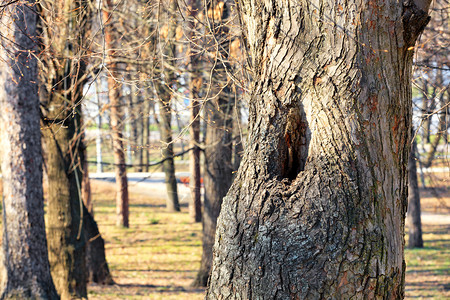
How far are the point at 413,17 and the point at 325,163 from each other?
37.3 inches

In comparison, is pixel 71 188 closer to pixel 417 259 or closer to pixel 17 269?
pixel 17 269

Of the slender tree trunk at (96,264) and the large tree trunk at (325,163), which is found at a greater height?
the large tree trunk at (325,163)

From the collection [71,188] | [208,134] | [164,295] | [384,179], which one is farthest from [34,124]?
[384,179]

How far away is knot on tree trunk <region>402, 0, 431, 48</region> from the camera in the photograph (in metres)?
2.51

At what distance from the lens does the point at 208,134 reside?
10023 mm

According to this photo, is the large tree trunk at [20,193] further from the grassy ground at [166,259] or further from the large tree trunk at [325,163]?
the large tree trunk at [325,163]

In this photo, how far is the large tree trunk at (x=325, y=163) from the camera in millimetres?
2355

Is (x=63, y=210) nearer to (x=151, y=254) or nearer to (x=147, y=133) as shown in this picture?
(x=151, y=254)

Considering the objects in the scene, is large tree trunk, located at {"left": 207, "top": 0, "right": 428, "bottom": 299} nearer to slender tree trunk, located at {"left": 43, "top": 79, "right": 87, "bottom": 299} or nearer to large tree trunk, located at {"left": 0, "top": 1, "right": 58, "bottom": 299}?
large tree trunk, located at {"left": 0, "top": 1, "right": 58, "bottom": 299}

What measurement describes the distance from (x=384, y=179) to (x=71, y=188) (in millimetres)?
Answer: 6747

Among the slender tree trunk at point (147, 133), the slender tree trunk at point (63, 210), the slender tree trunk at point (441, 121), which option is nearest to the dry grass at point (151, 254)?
the slender tree trunk at point (63, 210)

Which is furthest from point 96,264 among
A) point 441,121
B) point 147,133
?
point 147,133

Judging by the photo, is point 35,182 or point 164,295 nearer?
point 35,182

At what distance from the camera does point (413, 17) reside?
2518 millimetres
